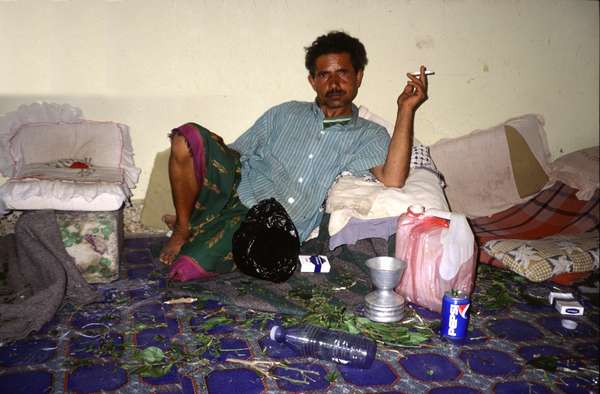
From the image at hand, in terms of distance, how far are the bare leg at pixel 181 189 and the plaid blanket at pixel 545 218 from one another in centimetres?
164

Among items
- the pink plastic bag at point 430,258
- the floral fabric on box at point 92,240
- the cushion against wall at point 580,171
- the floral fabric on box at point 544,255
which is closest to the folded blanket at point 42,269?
the floral fabric on box at point 92,240

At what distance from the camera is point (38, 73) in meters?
2.85

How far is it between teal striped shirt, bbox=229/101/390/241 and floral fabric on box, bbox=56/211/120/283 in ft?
2.22

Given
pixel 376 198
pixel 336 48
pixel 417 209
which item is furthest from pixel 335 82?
pixel 417 209

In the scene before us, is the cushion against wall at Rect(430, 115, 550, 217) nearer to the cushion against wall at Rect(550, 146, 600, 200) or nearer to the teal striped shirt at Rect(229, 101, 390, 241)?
the cushion against wall at Rect(550, 146, 600, 200)

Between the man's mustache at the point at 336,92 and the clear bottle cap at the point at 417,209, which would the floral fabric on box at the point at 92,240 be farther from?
the clear bottle cap at the point at 417,209

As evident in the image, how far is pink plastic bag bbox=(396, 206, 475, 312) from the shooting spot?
2.20m

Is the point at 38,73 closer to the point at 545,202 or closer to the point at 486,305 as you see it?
the point at 486,305

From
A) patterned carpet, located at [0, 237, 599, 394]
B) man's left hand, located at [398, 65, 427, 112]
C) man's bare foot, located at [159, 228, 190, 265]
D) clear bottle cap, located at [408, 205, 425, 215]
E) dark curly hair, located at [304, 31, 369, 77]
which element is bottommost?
patterned carpet, located at [0, 237, 599, 394]

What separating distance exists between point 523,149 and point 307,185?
1538mm

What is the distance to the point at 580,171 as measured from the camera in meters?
3.27

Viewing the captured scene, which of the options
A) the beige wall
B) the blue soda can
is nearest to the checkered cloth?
the beige wall

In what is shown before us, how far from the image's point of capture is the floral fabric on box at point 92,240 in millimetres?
2422

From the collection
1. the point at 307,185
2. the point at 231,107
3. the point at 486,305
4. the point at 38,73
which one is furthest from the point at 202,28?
the point at 486,305
